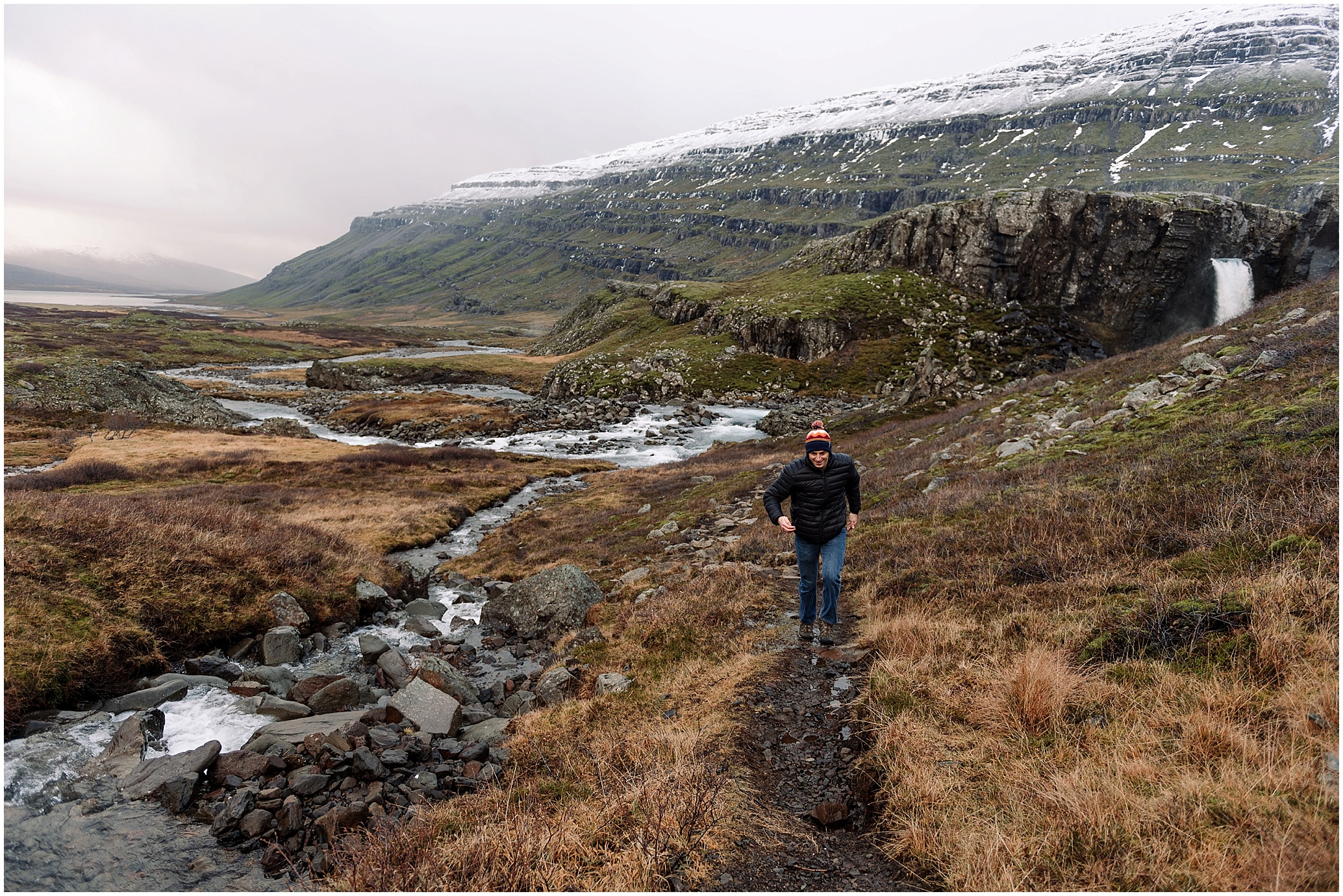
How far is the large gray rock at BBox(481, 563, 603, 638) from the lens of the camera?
45.1ft

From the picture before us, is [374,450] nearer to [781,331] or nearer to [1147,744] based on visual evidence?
[1147,744]

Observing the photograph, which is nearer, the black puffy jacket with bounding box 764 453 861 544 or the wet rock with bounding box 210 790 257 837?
the wet rock with bounding box 210 790 257 837

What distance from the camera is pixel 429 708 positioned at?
8.48m

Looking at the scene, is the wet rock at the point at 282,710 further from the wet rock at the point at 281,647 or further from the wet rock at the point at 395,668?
the wet rock at the point at 281,647

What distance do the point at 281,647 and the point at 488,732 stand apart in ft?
22.6

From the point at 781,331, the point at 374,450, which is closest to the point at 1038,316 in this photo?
the point at 781,331

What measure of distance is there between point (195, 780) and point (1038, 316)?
108 m

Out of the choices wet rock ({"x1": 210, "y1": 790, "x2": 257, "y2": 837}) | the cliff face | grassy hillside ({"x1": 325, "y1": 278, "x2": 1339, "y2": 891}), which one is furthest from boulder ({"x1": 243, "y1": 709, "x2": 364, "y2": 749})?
the cliff face

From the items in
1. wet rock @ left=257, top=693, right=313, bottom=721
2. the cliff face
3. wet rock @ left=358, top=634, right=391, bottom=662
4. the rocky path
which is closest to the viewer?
the rocky path

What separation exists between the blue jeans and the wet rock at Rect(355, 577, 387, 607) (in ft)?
39.3

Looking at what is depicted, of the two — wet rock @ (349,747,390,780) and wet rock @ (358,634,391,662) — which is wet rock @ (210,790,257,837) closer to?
wet rock @ (349,747,390,780)

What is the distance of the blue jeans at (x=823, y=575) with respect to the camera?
9.46 meters

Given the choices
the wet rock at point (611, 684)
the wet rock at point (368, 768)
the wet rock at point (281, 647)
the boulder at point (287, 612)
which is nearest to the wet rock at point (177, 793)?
the wet rock at point (368, 768)

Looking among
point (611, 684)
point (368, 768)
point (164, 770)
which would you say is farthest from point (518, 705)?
point (164, 770)
